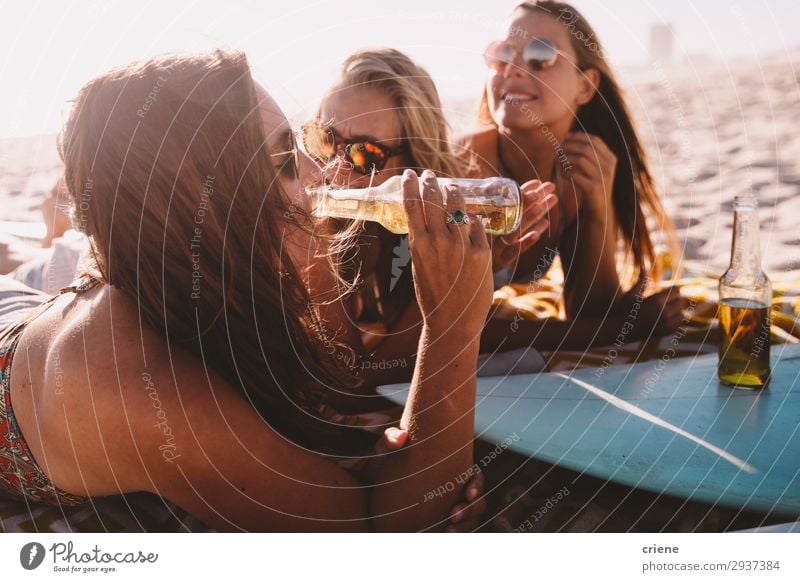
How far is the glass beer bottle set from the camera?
1037 millimetres

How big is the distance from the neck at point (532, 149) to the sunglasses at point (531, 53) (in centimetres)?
13

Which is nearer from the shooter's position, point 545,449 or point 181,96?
point 181,96

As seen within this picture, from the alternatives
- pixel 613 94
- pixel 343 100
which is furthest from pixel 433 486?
pixel 613 94

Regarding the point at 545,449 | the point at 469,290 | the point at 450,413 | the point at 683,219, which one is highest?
the point at 469,290

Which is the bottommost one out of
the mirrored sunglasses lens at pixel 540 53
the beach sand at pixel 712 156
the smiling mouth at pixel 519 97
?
the beach sand at pixel 712 156

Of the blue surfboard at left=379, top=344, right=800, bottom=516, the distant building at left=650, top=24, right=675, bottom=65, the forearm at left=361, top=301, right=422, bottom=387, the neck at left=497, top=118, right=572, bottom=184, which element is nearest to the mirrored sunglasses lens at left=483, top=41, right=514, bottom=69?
the neck at left=497, top=118, right=572, bottom=184

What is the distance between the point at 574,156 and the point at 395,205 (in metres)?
0.66

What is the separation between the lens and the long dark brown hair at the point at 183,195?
2.63ft

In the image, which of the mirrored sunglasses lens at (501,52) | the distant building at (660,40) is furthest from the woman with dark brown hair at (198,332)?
the distant building at (660,40)

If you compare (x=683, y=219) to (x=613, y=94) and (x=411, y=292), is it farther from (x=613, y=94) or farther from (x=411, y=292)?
(x=411, y=292)

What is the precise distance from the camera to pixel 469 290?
2.80 ft

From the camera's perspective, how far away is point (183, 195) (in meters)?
0.83

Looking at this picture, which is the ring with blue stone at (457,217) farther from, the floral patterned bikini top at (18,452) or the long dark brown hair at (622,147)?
the long dark brown hair at (622,147)

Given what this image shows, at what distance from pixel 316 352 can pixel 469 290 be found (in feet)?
1.03
